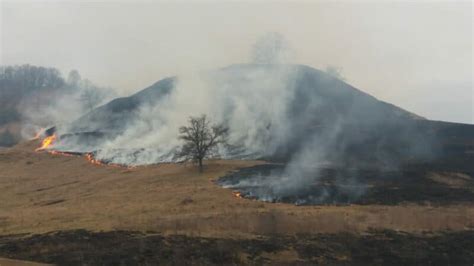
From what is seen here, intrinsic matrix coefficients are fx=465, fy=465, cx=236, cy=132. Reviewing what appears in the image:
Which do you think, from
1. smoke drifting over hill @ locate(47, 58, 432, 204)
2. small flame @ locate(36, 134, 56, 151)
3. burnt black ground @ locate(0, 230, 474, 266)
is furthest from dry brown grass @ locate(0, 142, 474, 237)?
small flame @ locate(36, 134, 56, 151)

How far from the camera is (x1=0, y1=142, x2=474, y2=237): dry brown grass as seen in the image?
1978 inches

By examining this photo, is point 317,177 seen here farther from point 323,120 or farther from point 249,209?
point 323,120

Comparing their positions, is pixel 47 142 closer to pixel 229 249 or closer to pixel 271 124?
pixel 271 124

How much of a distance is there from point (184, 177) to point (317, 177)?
23.6 m

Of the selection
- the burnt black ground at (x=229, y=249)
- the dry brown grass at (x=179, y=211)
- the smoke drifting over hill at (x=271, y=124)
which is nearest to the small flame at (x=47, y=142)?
the smoke drifting over hill at (x=271, y=124)

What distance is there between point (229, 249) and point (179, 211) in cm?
1745

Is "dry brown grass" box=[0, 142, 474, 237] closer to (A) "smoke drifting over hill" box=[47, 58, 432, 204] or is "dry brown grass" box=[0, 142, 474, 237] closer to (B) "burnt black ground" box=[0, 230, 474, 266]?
(B) "burnt black ground" box=[0, 230, 474, 266]

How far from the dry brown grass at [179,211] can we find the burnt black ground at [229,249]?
10.4 ft

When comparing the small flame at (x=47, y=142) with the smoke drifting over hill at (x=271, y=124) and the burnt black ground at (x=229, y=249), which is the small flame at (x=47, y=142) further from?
the burnt black ground at (x=229, y=249)

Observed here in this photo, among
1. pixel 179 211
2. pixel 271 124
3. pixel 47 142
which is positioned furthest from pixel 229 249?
pixel 47 142

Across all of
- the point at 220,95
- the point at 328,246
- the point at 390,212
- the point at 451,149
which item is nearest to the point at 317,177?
the point at 390,212

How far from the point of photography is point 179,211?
190 feet

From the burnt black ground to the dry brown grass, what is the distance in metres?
3.16

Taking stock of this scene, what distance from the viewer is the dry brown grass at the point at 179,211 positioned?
165ft
